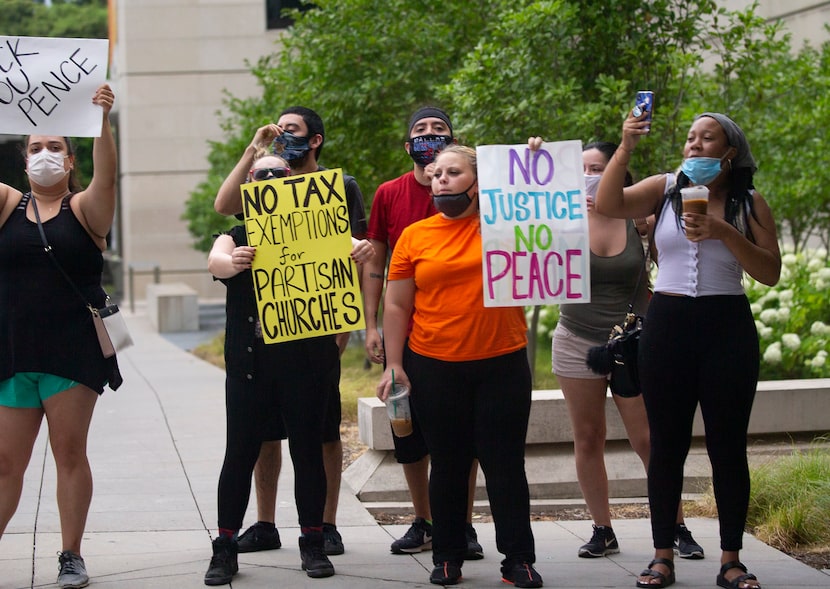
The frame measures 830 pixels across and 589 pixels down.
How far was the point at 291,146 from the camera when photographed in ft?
18.5

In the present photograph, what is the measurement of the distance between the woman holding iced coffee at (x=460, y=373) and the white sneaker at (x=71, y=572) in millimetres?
1527

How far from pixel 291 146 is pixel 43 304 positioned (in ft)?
4.46

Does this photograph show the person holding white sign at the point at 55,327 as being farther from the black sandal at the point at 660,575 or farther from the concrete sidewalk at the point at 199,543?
the black sandal at the point at 660,575

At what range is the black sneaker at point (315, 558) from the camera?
17.5ft

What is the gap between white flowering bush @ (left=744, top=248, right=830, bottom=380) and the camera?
31.7 ft

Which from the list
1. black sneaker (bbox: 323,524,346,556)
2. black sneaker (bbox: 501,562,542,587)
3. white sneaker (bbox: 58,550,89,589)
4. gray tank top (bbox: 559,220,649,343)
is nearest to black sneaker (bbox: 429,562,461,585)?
black sneaker (bbox: 501,562,542,587)

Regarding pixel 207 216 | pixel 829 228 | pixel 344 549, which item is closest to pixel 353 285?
pixel 344 549

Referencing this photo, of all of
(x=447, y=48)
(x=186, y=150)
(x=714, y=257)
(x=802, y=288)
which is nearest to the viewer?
(x=714, y=257)

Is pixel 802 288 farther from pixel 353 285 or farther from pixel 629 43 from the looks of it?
pixel 353 285

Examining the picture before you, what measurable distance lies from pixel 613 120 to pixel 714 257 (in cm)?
430

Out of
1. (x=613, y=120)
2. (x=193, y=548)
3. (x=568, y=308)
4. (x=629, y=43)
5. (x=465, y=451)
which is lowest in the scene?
(x=193, y=548)

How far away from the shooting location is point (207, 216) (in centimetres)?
2466

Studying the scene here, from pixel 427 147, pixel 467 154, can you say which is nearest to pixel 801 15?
pixel 427 147

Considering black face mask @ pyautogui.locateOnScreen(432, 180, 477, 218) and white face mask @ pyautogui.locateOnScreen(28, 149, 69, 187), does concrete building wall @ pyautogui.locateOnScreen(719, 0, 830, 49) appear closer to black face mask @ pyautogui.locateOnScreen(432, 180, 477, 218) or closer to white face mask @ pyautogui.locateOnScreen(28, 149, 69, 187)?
black face mask @ pyautogui.locateOnScreen(432, 180, 477, 218)
